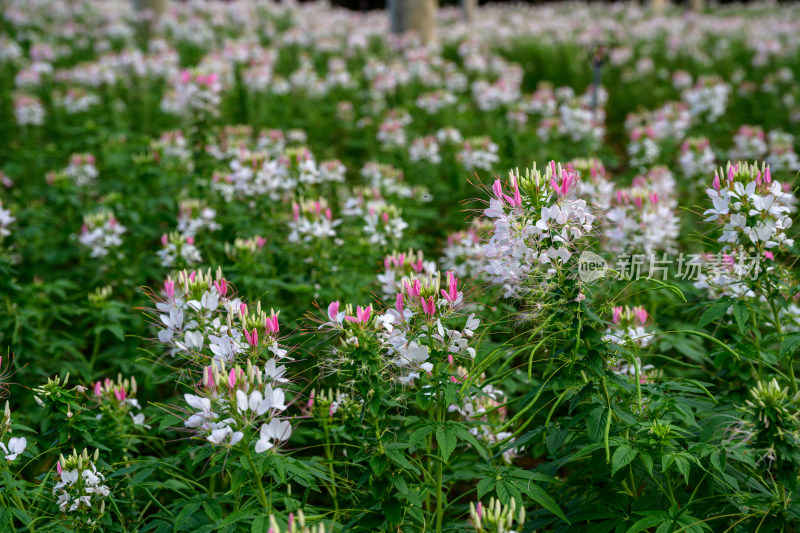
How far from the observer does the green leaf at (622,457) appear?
1.93m

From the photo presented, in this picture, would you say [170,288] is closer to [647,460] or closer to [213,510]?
[213,510]

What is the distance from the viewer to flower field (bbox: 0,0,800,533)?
2.10 metres

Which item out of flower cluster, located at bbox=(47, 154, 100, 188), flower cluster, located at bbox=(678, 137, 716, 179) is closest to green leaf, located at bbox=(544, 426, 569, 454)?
flower cluster, located at bbox=(678, 137, 716, 179)

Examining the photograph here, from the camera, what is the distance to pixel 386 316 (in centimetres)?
208

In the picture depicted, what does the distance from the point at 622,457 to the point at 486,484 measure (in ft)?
1.34

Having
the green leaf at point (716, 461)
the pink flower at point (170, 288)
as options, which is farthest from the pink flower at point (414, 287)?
the green leaf at point (716, 461)

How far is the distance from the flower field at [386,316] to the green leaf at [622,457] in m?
0.01

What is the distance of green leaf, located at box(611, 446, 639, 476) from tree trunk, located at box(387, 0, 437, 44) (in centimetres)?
1086

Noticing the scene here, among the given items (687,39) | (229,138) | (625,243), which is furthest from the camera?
(687,39)

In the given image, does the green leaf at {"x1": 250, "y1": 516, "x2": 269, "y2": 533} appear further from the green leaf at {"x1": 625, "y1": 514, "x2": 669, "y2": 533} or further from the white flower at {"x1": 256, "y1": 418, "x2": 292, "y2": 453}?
the green leaf at {"x1": 625, "y1": 514, "x2": 669, "y2": 533}

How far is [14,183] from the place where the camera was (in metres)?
6.71

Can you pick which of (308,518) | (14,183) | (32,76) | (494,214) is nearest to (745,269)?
(494,214)

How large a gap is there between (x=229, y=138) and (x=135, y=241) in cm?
111

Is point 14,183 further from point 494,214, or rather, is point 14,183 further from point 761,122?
point 761,122
